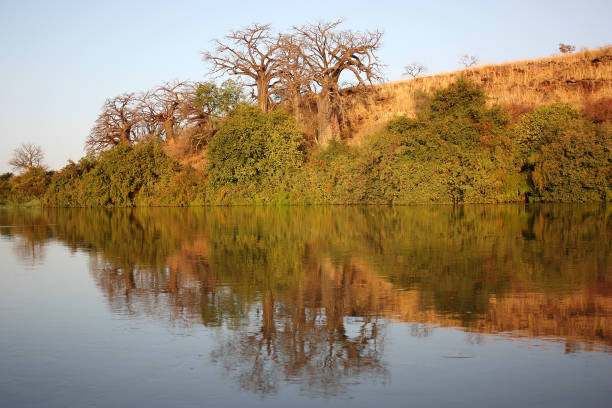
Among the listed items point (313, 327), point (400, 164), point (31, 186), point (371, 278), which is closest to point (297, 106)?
point (400, 164)

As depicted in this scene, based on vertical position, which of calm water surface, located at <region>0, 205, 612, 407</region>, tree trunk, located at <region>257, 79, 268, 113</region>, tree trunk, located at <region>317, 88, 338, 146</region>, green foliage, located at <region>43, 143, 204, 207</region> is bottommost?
calm water surface, located at <region>0, 205, 612, 407</region>

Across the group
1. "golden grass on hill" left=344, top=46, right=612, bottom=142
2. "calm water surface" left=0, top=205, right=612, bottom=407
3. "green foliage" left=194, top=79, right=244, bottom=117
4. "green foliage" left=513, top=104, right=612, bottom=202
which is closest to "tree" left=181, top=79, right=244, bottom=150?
"green foliage" left=194, top=79, right=244, bottom=117

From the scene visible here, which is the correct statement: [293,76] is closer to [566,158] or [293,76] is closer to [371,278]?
[566,158]

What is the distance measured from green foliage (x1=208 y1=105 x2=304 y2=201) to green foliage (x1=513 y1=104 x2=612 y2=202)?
40.8 feet

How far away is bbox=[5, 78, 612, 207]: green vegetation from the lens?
27.1 meters

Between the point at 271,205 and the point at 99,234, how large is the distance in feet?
53.8

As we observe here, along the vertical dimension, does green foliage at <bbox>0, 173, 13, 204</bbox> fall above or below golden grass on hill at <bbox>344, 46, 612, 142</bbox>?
below

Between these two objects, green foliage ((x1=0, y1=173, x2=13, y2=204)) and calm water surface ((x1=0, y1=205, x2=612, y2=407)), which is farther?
green foliage ((x1=0, y1=173, x2=13, y2=204))

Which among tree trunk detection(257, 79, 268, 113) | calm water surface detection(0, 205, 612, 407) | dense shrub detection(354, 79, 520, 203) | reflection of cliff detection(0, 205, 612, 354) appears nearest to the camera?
calm water surface detection(0, 205, 612, 407)

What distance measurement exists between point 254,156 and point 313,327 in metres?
28.1

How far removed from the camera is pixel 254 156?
33031 mm

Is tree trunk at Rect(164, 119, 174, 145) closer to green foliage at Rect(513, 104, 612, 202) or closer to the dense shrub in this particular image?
the dense shrub

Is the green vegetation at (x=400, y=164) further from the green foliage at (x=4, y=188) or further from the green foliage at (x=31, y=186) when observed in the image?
the green foliage at (x=4, y=188)

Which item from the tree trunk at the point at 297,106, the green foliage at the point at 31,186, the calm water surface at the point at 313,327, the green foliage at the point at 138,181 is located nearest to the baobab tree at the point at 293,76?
the tree trunk at the point at 297,106
